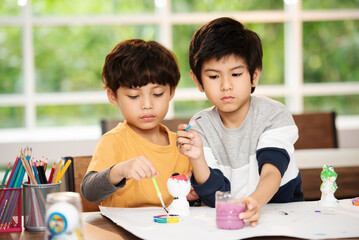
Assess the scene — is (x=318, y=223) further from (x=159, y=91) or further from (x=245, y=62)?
(x=159, y=91)

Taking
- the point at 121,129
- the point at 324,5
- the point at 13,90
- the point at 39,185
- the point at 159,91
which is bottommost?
the point at 39,185

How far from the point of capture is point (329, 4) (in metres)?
4.25

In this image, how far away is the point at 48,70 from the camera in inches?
159

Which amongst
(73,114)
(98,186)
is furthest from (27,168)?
(73,114)

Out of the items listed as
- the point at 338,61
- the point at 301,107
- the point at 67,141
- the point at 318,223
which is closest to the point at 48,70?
the point at 67,141

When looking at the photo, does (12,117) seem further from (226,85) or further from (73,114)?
(226,85)

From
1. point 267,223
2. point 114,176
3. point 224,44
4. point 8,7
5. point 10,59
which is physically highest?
point 8,7

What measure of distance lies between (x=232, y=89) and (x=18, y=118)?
297 cm

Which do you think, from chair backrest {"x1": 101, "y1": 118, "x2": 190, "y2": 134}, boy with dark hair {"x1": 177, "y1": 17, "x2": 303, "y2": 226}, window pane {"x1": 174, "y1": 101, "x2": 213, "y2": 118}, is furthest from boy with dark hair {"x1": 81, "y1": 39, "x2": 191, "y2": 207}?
window pane {"x1": 174, "y1": 101, "x2": 213, "y2": 118}

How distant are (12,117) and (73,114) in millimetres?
465

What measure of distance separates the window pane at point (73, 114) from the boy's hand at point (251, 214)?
10.0ft

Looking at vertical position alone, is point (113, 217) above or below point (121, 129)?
below

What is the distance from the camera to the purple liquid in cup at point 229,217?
1.07m

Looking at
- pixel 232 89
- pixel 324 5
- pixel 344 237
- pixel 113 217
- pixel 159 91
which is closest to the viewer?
pixel 344 237
